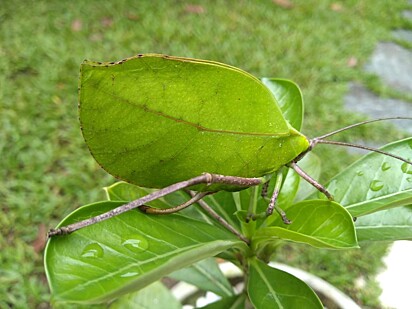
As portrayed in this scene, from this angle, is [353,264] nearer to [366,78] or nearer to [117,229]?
[366,78]

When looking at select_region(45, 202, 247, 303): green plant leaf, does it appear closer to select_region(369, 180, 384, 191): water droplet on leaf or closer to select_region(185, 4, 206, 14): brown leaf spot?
select_region(369, 180, 384, 191): water droplet on leaf

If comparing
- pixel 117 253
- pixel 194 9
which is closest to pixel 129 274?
pixel 117 253

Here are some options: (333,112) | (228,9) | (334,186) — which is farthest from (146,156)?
(228,9)

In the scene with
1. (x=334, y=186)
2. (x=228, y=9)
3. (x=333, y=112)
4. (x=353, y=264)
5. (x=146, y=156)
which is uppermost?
(x=146, y=156)

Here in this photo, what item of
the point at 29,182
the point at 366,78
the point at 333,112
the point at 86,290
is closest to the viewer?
the point at 86,290

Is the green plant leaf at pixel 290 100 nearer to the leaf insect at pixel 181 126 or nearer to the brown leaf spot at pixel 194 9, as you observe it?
the leaf insect at pixel 181 126

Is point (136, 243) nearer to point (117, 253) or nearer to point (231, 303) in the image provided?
point (117, 253)

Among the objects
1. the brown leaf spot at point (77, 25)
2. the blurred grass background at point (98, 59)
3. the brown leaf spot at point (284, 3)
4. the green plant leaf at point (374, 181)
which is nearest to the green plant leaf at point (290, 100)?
the green plant leaf at point (374, 181)
